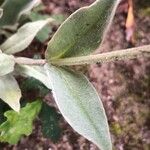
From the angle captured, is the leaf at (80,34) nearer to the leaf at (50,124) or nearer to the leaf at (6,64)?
the leaf at (6,64)

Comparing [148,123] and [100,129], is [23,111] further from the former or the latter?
[148,123]

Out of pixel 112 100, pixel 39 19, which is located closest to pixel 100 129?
pixel 112 100

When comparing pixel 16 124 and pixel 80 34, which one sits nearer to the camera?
pixel 80 34

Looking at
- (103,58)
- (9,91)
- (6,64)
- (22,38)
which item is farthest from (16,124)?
(103,58)

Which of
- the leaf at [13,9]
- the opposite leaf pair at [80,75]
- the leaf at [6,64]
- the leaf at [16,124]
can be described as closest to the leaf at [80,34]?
the opposite leaf pair at [80,75]

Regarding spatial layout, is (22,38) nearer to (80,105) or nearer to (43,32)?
(43,32)

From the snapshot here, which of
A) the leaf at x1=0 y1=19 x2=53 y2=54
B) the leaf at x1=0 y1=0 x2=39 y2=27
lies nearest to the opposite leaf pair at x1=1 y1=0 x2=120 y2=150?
the leaf at x1=0 y1=19 x2=53 y2=54

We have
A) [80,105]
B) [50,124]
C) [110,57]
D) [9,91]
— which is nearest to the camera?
[110,57]
